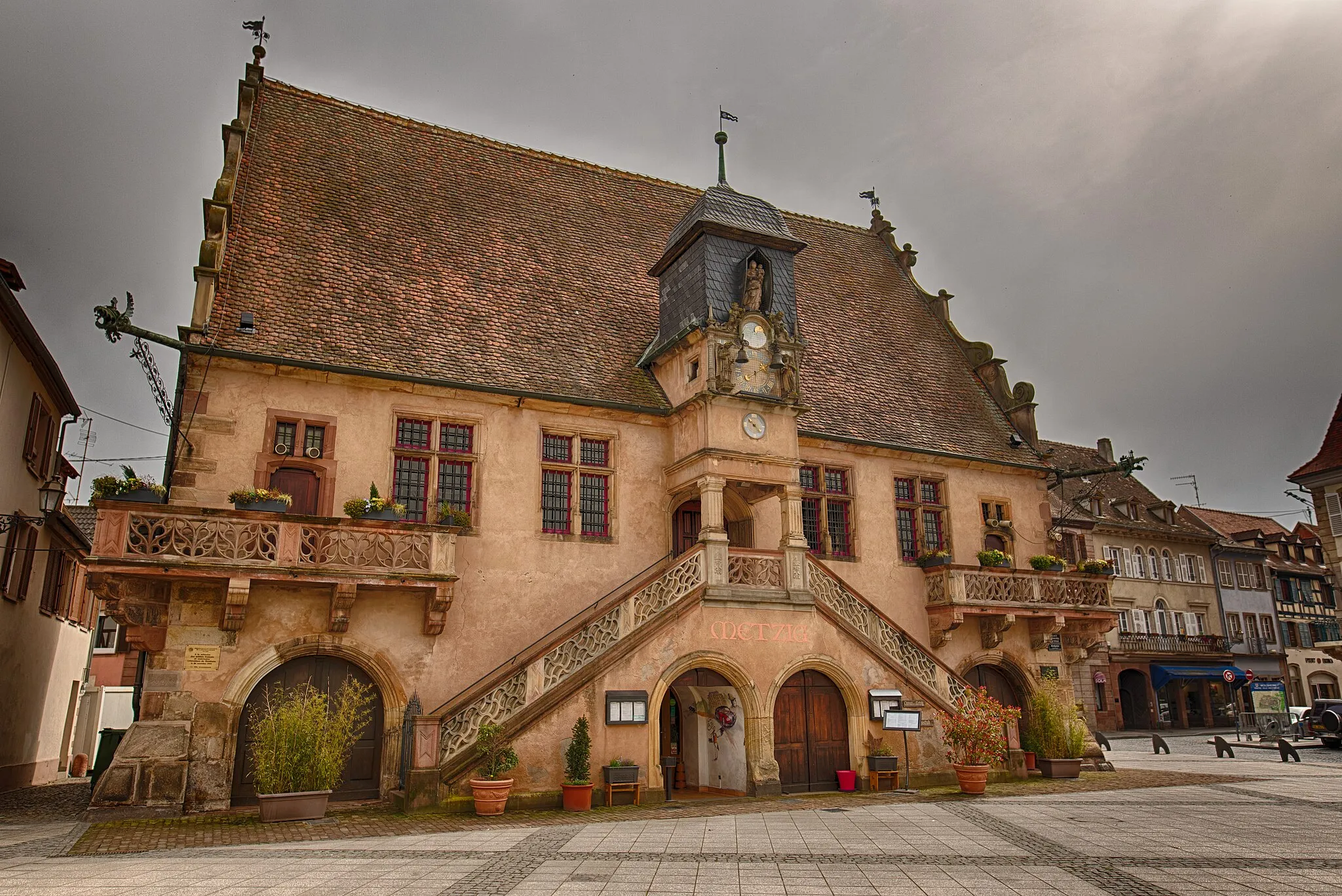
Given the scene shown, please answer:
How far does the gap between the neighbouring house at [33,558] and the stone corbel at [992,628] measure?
1869cm

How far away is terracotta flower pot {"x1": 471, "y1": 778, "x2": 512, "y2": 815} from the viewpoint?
1376 cm

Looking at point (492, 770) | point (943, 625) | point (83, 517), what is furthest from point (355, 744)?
point (83, 517)

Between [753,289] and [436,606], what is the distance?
9.23 meters

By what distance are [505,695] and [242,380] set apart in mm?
7054

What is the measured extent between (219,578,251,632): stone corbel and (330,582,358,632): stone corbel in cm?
127

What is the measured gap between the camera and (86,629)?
2889 cm

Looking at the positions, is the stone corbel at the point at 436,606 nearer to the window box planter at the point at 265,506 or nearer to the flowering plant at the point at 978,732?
the window box planter at the point at 265,506

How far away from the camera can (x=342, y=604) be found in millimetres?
15023

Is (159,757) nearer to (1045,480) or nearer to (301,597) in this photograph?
(301,597)

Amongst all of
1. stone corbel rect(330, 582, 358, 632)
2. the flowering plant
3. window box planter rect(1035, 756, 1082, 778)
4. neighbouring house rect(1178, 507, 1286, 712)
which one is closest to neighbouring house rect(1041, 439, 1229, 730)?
neighbouring house rect(1178, 507, 1286, 712)

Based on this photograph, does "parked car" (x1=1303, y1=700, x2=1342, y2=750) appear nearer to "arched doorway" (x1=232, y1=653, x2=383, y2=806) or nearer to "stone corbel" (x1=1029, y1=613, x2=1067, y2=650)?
"stone corbel" (x1=1029, y1=613, x2=1067, y2=650)

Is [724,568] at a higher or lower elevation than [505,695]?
higher

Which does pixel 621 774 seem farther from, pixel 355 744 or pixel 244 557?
pixel 244 557

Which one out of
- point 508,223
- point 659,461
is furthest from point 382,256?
point 659,461
